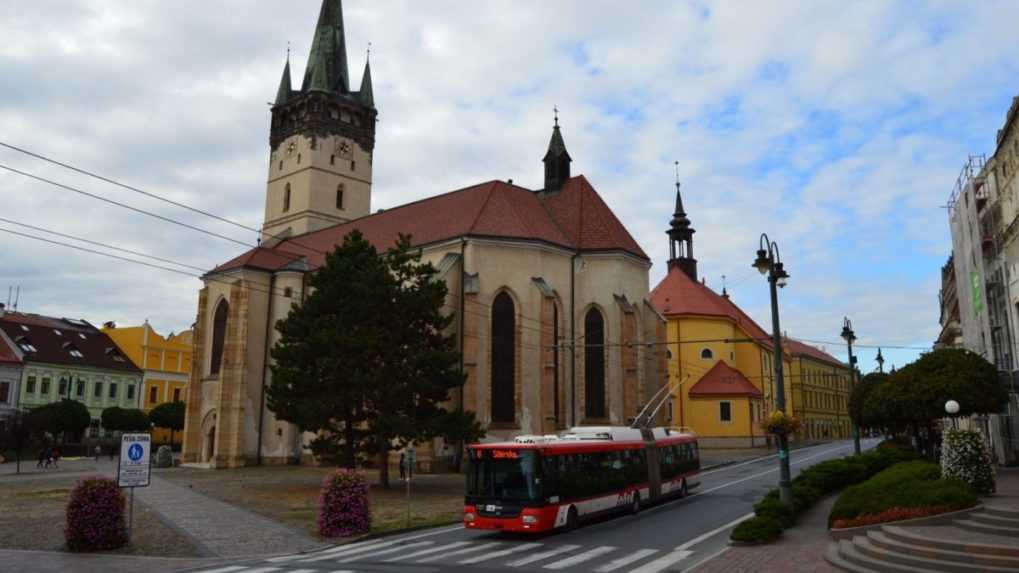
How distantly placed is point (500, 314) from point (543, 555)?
23.6m

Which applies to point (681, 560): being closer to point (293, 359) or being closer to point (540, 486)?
point (540, 486)

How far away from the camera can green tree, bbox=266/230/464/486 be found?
89.7 feet

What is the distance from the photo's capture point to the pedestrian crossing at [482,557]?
1371cm

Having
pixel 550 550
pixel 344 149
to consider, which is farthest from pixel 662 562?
pixel 344 149

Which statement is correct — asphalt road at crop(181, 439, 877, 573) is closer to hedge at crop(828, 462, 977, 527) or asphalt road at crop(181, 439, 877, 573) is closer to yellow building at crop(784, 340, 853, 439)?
hedge at crop(828, 462, 977, 527)

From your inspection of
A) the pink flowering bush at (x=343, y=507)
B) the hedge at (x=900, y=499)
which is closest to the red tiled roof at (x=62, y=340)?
the pink flowering bush at (x=343, y=507)

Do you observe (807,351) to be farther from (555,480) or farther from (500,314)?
(555,480)

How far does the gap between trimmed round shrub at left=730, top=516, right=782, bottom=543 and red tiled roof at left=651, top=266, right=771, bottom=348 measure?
43.5 meters

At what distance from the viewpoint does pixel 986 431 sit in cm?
3603

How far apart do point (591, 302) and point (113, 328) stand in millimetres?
60399

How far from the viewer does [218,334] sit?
159 ft

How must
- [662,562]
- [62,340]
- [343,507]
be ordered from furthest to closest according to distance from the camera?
[62,340], [343,507], [662,562]

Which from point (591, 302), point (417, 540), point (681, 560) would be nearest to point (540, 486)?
point (417, 540)

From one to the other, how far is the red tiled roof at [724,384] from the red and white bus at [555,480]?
35011 millimetres
